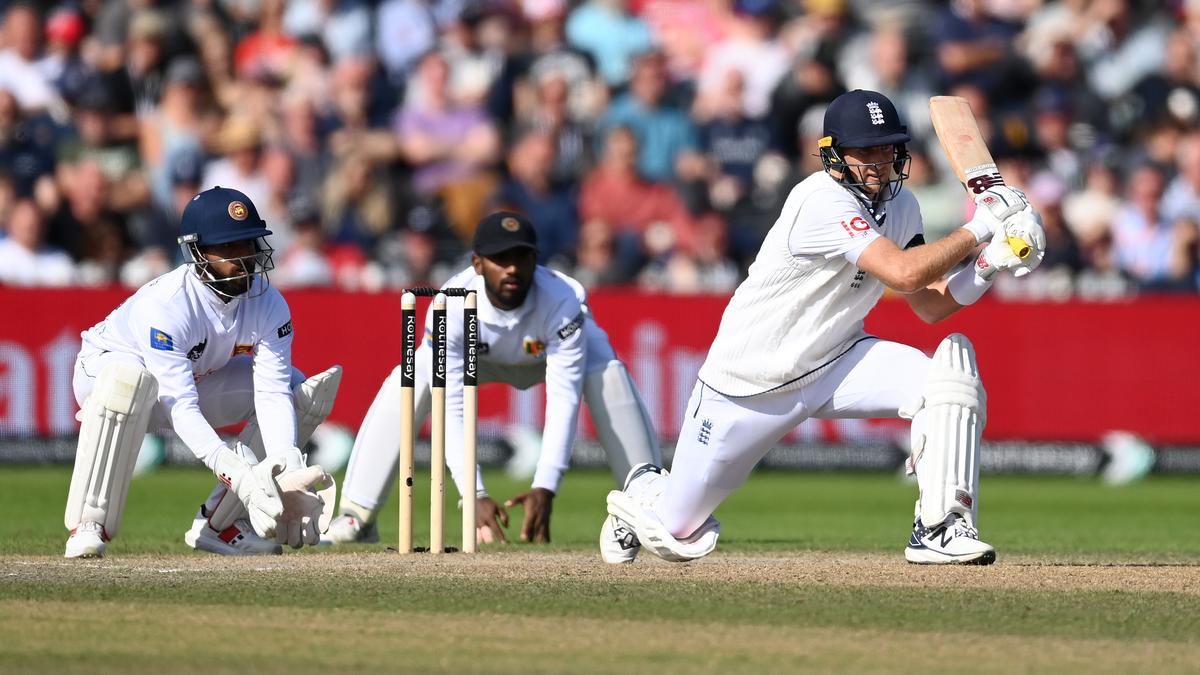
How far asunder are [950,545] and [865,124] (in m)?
1.67

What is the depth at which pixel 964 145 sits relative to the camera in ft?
25.1

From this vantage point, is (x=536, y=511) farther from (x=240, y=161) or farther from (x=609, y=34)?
(x=609, y=34)

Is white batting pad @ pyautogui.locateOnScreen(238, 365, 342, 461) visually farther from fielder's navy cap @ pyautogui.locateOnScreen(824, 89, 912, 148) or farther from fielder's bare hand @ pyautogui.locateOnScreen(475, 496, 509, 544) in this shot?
fielder's navy cap @ pyautogui.locateOnScreen(824, 89, 912, 148)

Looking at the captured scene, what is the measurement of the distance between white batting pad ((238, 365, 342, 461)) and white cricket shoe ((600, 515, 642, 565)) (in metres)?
1.55

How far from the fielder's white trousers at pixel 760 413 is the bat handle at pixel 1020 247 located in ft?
2.10

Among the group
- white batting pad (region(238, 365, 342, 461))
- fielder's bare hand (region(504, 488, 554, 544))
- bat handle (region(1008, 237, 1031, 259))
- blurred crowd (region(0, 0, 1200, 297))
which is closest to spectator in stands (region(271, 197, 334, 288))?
blurred crowd (region(0, 0, 1200, 297))

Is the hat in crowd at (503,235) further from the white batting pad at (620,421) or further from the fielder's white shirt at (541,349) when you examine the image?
the white batting pad at (620,421)

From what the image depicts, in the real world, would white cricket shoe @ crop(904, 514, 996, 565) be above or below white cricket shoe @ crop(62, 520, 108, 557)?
above

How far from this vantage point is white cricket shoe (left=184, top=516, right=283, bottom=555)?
28.6 feet

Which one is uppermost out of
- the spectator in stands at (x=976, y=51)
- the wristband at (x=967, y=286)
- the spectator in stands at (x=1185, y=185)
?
the spectator in stands at (x=976, y=51)

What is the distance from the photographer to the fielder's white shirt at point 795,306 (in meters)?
7.50

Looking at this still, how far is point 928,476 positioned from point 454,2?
11577 millimetres

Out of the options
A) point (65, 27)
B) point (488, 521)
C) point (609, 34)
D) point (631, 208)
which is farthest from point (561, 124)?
point (488, 521)

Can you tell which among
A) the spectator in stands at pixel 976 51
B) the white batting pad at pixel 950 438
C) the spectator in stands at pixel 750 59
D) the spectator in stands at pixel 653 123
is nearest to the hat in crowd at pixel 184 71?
the spectator in stands at pixel 653 123
